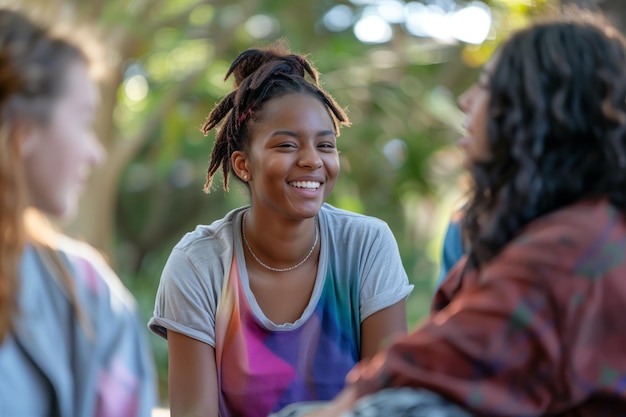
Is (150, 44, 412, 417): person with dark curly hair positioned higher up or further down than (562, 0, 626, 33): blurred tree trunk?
further down

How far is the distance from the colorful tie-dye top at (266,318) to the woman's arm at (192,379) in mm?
30

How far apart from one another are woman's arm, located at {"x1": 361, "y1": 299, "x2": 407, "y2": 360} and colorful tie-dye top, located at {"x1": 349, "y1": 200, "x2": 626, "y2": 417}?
3.19 ft

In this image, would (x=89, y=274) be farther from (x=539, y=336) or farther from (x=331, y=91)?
(x=331, y=91)

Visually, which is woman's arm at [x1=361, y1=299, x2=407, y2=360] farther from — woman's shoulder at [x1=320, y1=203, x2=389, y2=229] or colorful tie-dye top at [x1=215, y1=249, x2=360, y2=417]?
woman's shoulder at [x1=320, y1=203, x2=389, y2=229]

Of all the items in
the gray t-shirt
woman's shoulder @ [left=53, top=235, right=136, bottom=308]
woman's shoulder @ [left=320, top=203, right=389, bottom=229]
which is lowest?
the gray t-shirt

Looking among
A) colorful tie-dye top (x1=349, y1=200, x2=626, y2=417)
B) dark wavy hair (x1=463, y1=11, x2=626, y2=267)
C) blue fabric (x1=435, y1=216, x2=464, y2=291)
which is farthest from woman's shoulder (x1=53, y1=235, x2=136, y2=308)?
blue fabric (x1=435, y1=216, x2=464, y2=291)

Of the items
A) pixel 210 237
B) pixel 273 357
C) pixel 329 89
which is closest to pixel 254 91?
pixel 210 237

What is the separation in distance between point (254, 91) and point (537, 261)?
4.30ft

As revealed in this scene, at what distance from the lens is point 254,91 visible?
8.91 ft

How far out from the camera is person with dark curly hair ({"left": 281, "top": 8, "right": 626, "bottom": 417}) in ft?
5.24

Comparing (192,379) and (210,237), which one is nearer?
(192,379)

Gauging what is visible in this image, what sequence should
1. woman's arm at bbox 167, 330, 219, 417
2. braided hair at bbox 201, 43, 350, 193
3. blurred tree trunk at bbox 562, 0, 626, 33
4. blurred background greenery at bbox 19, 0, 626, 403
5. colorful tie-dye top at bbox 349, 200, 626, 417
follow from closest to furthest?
colorful tie-dye top at bbox 349, 200, 626, 417, woman's arm at bbox 167, 330, 219, 417, braided hair at bbox 201, 43, 350, 193, blurred tree trunk at bbox 562, 0, 626, 33, blurred background greenery at bbox 19, 0, 626, 403

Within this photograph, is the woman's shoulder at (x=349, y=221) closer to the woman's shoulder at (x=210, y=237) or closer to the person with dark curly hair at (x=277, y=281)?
the person with dark curly hair at (x=277, y=281)

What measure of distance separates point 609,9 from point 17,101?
10.2ft
